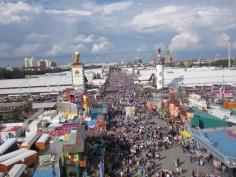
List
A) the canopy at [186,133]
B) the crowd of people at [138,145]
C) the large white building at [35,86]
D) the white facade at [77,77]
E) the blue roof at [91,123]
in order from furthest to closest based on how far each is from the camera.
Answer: the large white building at [35,86]
the white facade at [77,77]
the blue roof at [91,123]
the canopy at [186,133]
the crowd of people at [138,145]

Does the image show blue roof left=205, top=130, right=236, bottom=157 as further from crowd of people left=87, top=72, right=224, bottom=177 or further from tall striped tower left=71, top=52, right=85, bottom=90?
tall striped tower left=71, top=52, right=85, bottom=90

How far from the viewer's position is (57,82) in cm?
7181

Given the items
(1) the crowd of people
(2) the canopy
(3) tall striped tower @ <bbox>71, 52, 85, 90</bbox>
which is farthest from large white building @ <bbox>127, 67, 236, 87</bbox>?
(2) the canopy

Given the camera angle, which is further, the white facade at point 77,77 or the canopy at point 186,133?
the white facade at point 77,77

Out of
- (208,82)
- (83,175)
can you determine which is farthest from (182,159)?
(208,82)

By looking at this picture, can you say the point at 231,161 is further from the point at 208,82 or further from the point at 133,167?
the point at 208,82

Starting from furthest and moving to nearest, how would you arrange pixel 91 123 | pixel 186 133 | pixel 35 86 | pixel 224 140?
pixel 35 86
pixel 91 123
pixel 186 133
pixel 224 140

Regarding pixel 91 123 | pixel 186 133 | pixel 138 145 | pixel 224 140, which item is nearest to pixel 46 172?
pixel 224 140

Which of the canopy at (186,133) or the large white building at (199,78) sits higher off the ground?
the large white building at (199,78)

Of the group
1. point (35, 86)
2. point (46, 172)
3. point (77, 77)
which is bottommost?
point (46, 172)

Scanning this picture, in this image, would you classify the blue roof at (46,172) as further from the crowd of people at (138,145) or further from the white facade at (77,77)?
the white facade at (77,77)

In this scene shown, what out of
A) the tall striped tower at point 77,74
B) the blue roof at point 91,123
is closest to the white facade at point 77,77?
the tall striped tower at point 77,74

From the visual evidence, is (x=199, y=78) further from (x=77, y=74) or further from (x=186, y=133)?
(x=186, y=133)

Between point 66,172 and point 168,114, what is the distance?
19.7 metres
